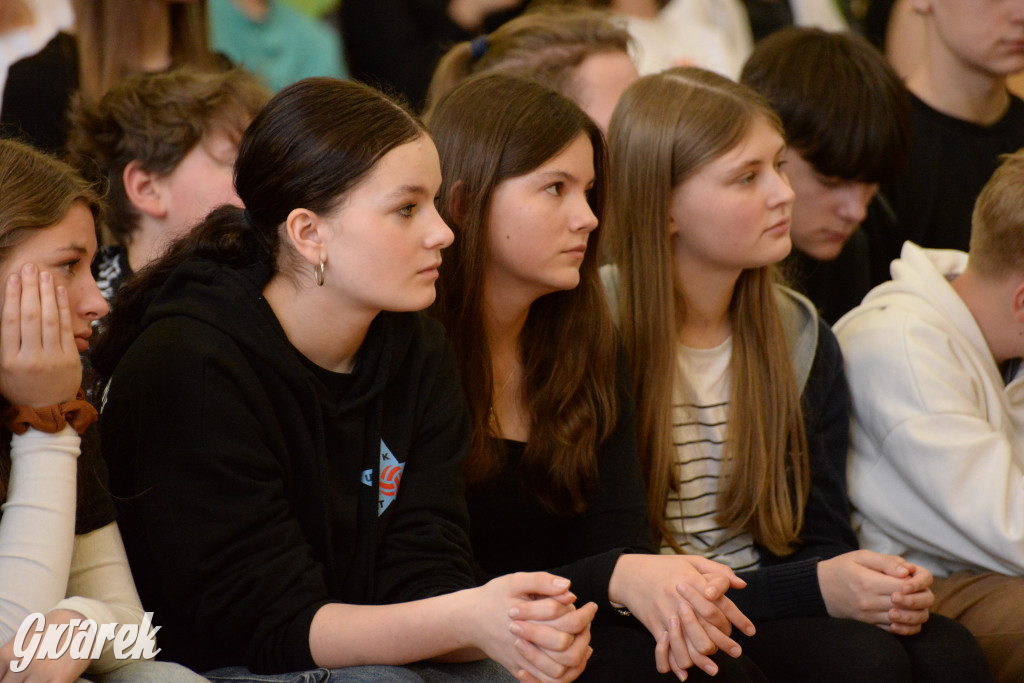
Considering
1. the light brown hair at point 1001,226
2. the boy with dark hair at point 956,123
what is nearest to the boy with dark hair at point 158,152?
the light brown hair at point 1001,226

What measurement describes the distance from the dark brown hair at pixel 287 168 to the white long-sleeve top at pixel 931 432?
88cm

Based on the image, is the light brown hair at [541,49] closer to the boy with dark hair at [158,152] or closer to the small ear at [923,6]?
the boy with dark hair at [158,152]

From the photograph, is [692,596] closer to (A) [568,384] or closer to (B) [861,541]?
(A) [568,384]

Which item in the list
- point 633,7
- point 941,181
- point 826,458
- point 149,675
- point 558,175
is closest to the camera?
point 149,675

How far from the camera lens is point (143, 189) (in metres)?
1.86

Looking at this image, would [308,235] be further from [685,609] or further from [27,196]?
[685,609]

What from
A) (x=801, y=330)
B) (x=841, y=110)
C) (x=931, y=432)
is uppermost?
(x=841, y=110)

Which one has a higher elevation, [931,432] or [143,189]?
[143,189]

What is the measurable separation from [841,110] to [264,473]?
1.40 metres

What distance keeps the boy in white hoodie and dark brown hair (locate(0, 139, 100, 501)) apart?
1.20 m

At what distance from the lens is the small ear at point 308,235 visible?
1.25 metres

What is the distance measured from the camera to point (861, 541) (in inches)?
70.4

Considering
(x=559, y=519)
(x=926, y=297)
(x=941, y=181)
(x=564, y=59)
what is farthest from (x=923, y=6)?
Answer: (x=559, y=519)

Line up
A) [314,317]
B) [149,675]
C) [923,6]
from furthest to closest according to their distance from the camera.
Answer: [923,6]
[314,317]
[149,675]
